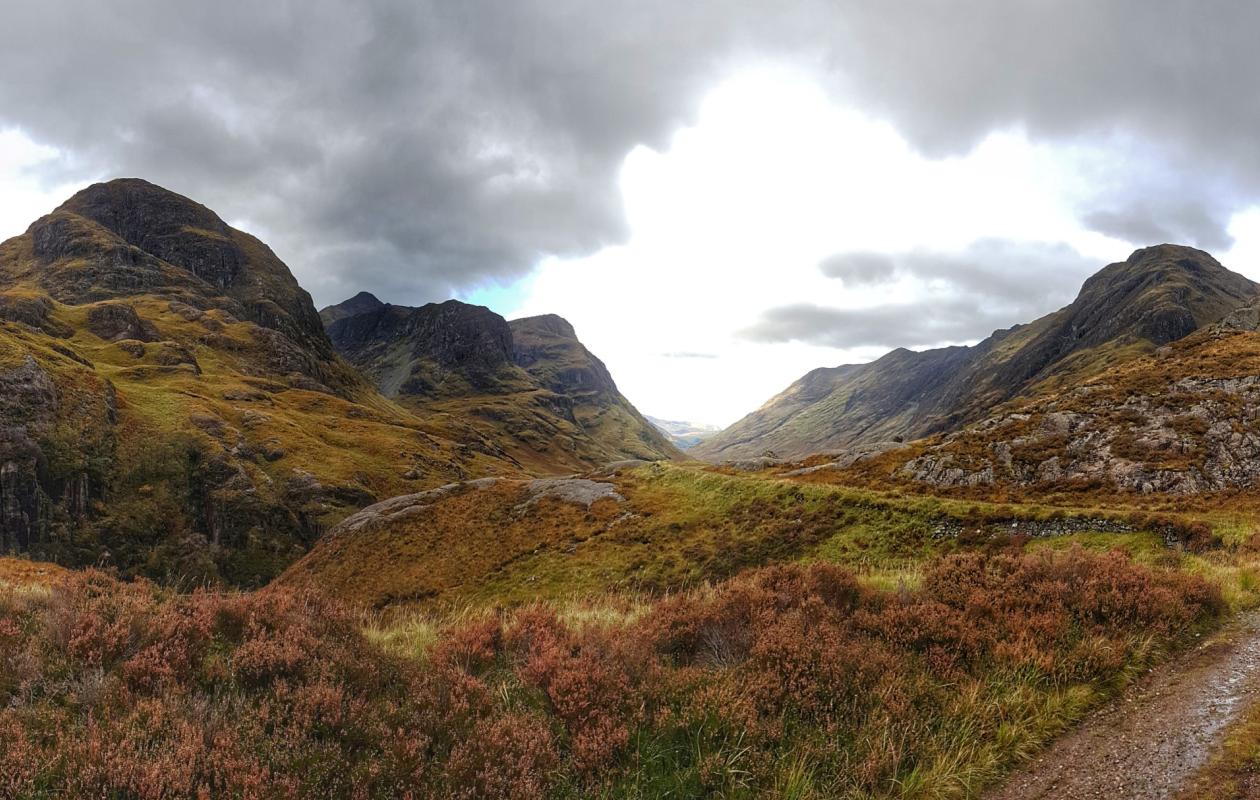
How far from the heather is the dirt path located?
1.02ft

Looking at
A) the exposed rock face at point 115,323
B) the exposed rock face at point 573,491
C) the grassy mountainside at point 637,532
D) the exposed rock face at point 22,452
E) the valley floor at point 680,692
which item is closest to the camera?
the valley floor at point 680,692

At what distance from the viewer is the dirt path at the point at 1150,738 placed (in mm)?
6637

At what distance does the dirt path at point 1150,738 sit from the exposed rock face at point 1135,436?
30.7 metres

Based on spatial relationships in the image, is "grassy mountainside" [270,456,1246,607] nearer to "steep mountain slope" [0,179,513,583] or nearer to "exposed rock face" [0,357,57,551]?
"steep mountain slope" [0,179,513,583]

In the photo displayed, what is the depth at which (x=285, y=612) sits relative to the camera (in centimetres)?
871

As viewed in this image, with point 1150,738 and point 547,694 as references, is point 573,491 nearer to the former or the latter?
point 547,694

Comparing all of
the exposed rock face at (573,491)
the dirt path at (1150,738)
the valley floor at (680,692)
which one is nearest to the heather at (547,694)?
the valley floor at (680,692)

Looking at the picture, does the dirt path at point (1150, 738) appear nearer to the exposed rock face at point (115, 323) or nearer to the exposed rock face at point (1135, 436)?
the exposed rock face at point (1135, 436)

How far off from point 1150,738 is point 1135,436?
1574 inches

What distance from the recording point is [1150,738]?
7500mm

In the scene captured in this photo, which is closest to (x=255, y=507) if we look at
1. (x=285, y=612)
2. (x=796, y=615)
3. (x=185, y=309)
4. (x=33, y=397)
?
(x=33, y=397)

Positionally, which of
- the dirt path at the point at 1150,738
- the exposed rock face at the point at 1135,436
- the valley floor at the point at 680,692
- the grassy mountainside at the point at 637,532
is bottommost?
the grassy mountainside at the point at 637,532

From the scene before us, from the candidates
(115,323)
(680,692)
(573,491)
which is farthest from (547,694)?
(115,323)

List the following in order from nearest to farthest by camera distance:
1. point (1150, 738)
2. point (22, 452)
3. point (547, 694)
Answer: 1. point (547, 694)
2. point (1150, 738)
3. point (22, 452)
